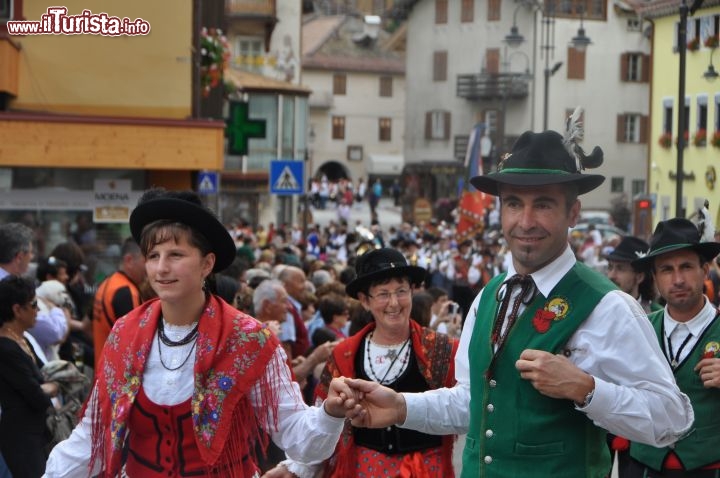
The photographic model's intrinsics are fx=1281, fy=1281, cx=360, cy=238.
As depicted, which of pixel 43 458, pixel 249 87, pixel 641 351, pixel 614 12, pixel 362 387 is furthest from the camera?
pixel 614 12

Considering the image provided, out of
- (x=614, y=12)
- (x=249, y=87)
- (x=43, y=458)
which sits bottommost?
Result: (x=43, y=458)

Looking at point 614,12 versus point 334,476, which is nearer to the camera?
point 334,476

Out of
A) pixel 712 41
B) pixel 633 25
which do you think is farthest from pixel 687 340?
pixel 633 25

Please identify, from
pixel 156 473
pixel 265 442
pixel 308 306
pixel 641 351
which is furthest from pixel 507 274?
pixel 308 306

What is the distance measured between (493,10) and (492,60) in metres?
2.49

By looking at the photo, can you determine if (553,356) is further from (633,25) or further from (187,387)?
(633,25)

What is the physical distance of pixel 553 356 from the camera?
14.1 feet

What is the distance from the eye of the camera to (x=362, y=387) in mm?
4812

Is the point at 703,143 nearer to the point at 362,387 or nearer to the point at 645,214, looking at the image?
the point at 645,214

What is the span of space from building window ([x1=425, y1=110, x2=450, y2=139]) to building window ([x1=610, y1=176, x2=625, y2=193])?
9.71 meters

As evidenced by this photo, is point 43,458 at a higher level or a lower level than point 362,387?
lower

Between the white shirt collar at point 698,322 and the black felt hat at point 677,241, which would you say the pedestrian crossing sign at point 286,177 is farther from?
the white shirt collar at point 698,322

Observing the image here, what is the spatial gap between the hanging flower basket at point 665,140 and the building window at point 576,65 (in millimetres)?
21680

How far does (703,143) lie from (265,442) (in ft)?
103
